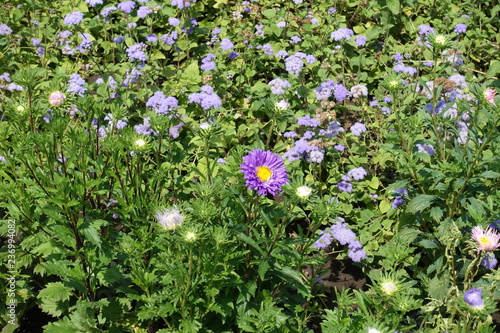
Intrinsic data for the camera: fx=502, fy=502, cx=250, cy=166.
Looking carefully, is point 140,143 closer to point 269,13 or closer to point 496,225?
point 496,225

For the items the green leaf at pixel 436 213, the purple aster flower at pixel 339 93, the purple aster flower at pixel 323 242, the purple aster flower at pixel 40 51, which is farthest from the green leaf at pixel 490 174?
the purple aster flower at pixel 40 51

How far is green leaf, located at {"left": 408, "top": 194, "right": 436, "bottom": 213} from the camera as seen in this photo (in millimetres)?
2859

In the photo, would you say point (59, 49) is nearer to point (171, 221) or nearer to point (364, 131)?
point (364, 131)

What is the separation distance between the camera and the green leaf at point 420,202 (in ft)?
9.38

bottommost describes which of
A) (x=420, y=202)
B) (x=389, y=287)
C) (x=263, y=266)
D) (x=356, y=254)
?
(x=356, y=254)

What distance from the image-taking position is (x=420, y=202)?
288cm

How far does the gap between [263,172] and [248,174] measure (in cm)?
7

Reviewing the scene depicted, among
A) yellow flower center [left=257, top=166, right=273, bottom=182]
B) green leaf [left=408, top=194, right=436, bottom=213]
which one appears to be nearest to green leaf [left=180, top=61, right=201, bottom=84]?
green leaf [left=408, top=194, right=436, bottom=213]

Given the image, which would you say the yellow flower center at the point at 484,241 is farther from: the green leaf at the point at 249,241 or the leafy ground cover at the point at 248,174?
the green leaf at the point at 249,241

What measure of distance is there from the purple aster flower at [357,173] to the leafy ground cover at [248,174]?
0.05 feet

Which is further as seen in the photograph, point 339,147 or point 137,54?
point 137,54

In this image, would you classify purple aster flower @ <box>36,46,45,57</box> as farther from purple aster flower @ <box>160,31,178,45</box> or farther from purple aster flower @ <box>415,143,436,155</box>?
purple aster flower @ <box>415,143,436,155</box>

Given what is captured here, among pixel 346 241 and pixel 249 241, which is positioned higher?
pixel 249 241

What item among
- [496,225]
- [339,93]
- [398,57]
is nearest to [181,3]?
[339,93]
